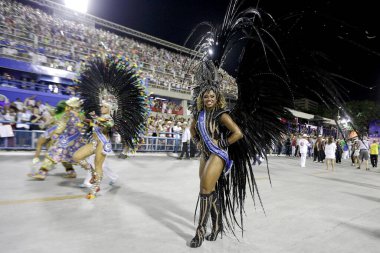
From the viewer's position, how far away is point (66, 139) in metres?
6.00

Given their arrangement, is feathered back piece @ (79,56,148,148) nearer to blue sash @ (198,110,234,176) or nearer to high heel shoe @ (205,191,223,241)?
blue sash @ (198,110,234,176)

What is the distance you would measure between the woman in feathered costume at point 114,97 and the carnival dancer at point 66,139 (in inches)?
12.5

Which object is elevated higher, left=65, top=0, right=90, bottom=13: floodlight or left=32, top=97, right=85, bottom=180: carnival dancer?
left=65, top=0, right=90, bottom=13: floodlight

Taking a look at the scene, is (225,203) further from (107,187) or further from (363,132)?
(107,187)

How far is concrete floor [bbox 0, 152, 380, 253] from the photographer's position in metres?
3.03

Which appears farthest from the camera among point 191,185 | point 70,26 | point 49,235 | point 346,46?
point 70,26

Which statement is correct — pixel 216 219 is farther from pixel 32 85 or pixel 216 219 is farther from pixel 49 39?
pixel 49 39

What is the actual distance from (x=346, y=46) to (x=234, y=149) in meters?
1.58

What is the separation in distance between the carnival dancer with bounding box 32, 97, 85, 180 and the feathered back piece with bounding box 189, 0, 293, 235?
11.3 feet

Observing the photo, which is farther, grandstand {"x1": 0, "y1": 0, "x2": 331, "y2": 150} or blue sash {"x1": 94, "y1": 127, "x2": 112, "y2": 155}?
grandstand {"x1": 0, "y1": 0, "x2": 331, "y2": 150}

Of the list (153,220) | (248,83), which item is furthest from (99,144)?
(248,83)

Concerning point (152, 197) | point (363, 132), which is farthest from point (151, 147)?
point (363, 132)

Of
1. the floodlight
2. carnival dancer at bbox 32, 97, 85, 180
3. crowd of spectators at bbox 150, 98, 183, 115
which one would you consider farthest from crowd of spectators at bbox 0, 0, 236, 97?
carnival dancer at bbox 32, 97, 85, 180

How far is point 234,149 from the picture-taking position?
3.53 meters
